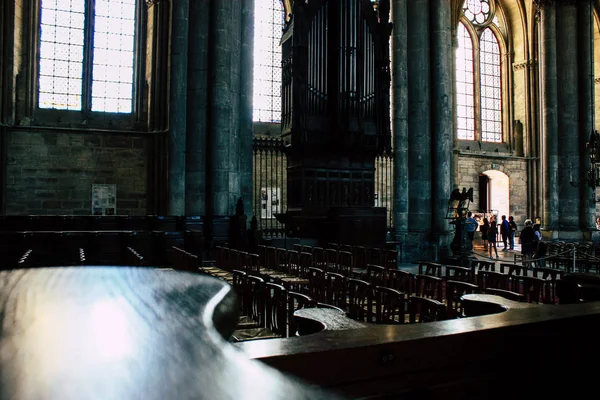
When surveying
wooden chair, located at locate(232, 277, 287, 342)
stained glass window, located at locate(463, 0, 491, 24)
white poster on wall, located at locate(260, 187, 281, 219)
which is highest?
stained glass window, located at locate(463, 0, 491, 24)

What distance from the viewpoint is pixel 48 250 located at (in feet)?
29.8

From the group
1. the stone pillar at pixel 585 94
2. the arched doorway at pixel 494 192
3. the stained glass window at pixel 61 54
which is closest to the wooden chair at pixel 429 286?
the stained glass window at pixel 61 54

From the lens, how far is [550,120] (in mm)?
20703

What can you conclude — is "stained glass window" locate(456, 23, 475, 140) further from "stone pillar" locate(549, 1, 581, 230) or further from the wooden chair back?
the wooden chair back

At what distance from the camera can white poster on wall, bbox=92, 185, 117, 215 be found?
1791 cm

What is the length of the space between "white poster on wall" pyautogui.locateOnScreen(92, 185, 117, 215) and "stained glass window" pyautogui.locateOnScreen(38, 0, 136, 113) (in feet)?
9.70

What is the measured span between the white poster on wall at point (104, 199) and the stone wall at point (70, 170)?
0.14 metres

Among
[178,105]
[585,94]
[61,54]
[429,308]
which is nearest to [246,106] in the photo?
[178,105]

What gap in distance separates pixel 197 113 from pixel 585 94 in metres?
15.8

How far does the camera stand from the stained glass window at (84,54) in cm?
1798

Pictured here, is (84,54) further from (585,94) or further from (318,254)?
(585,94)

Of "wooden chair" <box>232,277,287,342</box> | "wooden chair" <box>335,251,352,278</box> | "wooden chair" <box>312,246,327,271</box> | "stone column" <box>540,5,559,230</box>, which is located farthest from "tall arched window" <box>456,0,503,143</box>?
"wooden chair" <box>232,277,287,342</box>

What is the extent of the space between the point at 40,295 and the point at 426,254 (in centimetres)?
1584

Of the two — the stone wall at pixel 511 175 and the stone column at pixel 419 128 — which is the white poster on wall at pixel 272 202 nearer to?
the stone column at pixel 419 128
